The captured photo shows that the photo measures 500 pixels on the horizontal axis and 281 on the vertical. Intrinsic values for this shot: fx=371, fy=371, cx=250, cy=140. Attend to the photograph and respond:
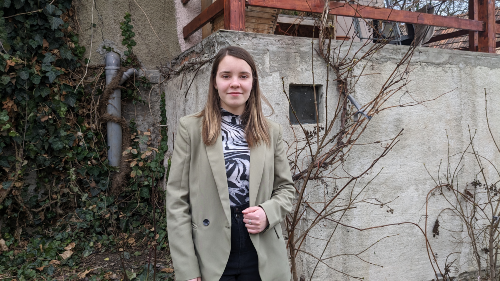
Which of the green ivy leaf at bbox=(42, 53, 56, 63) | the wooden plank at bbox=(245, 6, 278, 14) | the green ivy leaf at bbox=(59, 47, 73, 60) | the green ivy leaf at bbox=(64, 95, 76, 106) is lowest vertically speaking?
the green ivy leaf at bbox=(64, 95, 76, 106)

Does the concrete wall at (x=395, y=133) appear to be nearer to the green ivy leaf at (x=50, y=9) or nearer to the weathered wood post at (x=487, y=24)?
the weathered wood post at (x=487, y=24)

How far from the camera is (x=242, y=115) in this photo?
1.81m

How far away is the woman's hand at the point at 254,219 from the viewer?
1.57 meters

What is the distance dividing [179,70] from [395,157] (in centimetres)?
210

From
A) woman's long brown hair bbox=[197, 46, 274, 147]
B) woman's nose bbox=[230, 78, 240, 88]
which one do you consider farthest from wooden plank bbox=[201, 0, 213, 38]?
woman's nose bbox=[230, 78, 240, 88]

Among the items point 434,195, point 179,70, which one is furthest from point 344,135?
point 179,70

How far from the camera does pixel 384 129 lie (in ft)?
10.2

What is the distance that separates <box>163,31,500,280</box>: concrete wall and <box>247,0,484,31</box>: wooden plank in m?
0.28

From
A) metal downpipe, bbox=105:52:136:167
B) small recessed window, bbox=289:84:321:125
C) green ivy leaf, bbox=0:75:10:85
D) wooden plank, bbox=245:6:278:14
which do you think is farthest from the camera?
metal downpipe, bbox=105:52:136:167

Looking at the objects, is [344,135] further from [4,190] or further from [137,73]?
[4,190]

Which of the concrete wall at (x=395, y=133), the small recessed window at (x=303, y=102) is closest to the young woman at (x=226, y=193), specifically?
the concrete wall at (x=395, y=133)

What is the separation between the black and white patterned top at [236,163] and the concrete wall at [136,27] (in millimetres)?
2900

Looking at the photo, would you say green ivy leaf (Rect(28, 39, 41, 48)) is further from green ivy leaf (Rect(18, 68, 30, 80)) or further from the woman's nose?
the woman's nose

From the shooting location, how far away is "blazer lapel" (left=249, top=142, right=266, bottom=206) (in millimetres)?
1654
